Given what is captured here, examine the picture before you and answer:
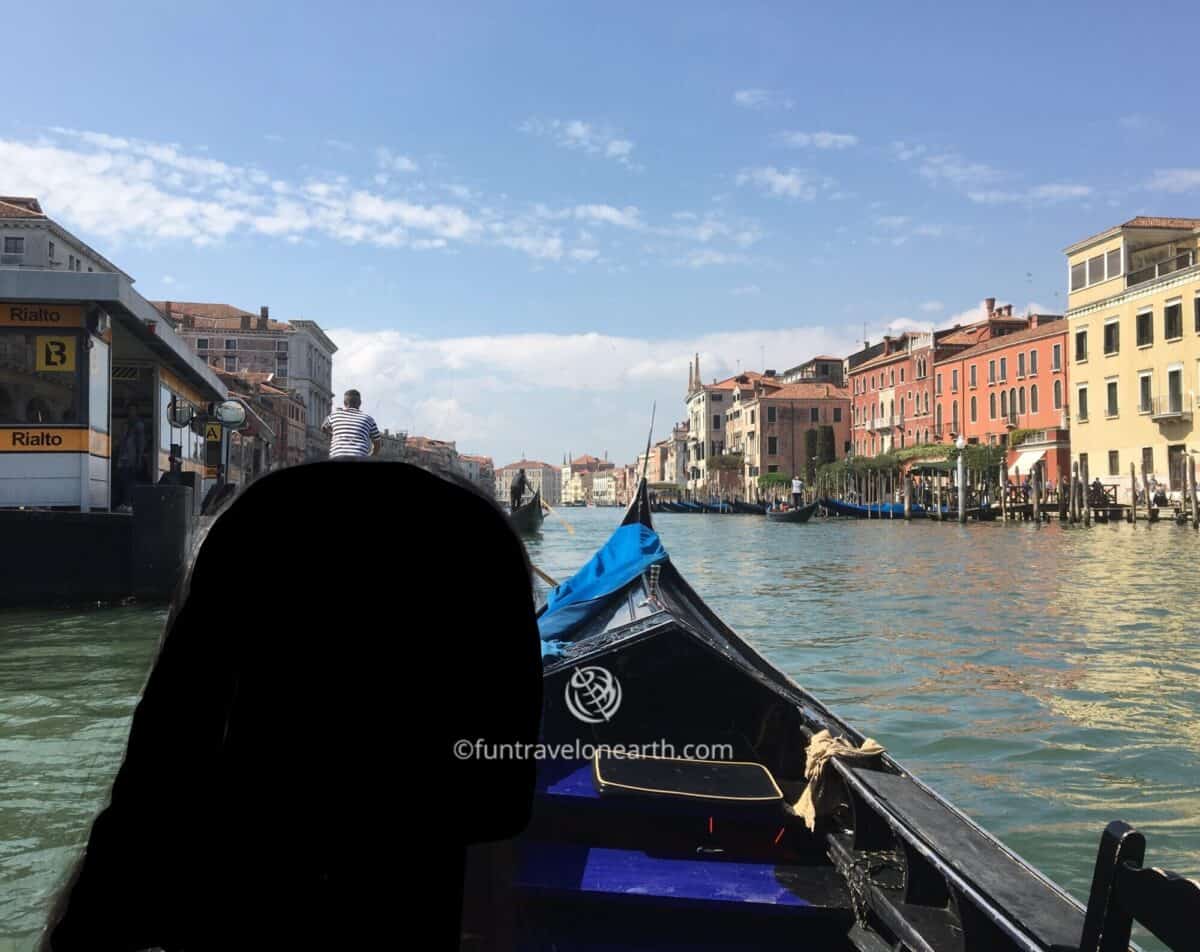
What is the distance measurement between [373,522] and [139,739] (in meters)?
0.20

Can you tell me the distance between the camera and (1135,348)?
27359mm

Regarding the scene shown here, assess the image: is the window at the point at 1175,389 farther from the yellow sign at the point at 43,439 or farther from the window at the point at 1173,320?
the yellow sign at the point at 43,439

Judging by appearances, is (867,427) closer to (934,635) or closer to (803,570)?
(803,570)

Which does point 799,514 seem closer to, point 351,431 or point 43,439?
point 43,439

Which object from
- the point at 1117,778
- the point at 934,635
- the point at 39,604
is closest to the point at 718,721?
the point at 1117,778

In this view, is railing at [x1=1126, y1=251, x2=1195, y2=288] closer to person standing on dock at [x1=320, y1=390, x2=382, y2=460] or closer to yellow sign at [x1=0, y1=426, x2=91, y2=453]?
yellow sign at [x1=0, y1=426, x2=91, y2=453]

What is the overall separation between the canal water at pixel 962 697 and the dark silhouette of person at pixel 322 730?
262mm

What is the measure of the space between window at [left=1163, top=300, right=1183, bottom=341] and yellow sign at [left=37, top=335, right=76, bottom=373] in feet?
82.8

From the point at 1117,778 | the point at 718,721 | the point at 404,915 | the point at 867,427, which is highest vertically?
the point at 867,427

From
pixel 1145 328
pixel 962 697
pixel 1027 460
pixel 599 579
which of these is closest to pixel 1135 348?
pixel 1145 328

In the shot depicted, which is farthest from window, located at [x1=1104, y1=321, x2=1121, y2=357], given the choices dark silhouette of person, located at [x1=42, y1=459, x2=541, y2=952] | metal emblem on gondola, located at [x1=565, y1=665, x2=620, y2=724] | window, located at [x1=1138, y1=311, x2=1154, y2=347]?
dark silhouette of person, located at [x1=42, y1=459, x2=541, y2=952]

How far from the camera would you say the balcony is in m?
25.7

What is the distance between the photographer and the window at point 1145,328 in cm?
2666

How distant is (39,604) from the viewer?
7949 millimetres
